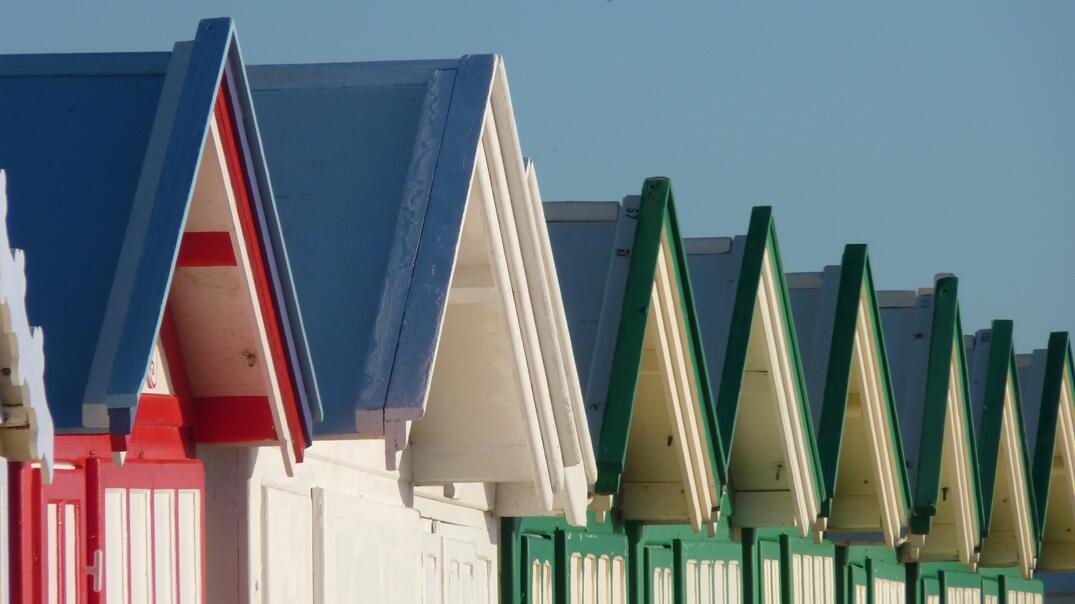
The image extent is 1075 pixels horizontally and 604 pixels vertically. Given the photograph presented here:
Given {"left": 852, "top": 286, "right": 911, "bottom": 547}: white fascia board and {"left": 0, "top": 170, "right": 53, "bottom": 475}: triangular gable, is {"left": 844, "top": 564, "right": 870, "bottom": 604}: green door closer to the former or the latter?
{"left": 852, "top": 286, "right": 911, "bottom": 547}: white fascia board

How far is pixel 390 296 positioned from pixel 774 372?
6.24 metres

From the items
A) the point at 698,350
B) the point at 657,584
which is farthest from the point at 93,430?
the point at 657,584

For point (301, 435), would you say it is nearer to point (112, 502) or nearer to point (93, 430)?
point (112, 502)

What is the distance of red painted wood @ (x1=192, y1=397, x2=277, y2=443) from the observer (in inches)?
285

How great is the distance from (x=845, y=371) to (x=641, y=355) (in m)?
3.67

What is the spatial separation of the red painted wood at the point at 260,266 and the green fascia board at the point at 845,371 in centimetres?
780

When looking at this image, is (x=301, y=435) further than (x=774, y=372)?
No

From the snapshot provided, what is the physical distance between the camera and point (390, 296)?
8008 millimetres

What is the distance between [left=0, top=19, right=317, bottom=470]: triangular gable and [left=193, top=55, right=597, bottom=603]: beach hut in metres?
0.65

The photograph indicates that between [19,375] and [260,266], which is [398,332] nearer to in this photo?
[260,266]

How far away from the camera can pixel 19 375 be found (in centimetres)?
544

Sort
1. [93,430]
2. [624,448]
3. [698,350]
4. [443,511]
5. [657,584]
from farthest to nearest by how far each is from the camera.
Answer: [657,584] → [698,350] → [624,448] → [443,511] → [93,430]

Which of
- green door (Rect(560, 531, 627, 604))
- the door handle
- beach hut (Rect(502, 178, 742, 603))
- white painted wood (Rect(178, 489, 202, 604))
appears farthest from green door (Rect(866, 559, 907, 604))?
the door handle

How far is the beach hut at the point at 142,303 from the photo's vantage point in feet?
20.5
